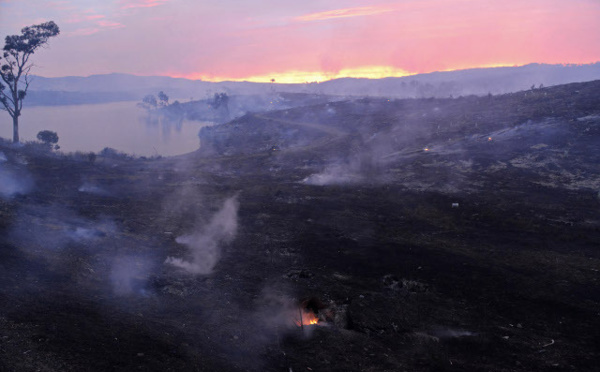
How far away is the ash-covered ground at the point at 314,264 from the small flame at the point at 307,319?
6cm

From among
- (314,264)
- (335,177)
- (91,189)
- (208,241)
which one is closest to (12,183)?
(91,189)

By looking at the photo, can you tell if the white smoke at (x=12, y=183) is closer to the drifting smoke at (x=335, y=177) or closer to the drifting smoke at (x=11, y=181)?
the drifting smoke at (x=11, y=181)

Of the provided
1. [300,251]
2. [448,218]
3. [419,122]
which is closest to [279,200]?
[300,251]

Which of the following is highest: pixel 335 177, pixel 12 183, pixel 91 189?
pixel 12 183

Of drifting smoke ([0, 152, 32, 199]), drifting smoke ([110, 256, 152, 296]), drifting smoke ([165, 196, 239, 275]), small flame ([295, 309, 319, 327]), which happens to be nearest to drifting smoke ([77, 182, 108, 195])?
drifting smoke ([0, 152, 32, 199])

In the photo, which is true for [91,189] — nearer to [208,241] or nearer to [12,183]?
[12,183]

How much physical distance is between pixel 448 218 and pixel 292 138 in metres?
47.7

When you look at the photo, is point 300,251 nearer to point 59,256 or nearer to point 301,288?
point 301,288

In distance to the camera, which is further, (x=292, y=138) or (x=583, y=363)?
(x=292, y=138)

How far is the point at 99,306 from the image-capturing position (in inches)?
517

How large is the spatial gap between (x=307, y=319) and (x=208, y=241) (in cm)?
983

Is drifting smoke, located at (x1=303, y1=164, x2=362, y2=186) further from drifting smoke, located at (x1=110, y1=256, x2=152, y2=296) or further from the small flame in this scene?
the small flame

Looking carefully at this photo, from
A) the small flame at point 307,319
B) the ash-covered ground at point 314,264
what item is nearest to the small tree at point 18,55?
the ash-covered ground at point 314,264

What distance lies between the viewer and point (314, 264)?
727 inches
